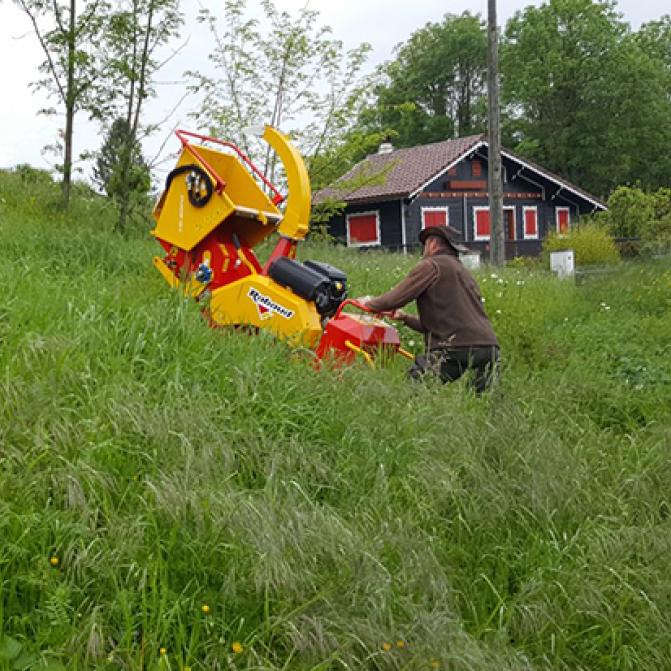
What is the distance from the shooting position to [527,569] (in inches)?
126

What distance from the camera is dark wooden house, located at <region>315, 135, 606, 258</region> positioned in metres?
27.4

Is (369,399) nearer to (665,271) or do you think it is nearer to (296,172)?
(296,172)

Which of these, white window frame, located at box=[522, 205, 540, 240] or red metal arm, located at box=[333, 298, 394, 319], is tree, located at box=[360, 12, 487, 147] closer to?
white window frame, located at box=[522, 205, 540, 240]

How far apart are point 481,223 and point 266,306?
25.5 metres

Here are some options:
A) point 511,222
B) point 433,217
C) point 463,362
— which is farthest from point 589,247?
point 463,362

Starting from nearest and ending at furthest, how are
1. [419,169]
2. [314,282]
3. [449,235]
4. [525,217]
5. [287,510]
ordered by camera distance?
[287,510] → [314,282] → [449,235] → [419,169] → [525,217]

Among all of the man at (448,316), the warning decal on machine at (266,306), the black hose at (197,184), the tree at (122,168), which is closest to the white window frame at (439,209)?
the tree at (122,168)

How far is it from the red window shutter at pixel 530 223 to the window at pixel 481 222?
2183 mm

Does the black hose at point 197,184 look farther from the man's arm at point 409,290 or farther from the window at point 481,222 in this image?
the window at point 481,222

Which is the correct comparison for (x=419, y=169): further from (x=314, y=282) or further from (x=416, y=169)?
(x=314, y=282)

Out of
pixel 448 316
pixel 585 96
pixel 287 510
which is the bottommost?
pixel 287 510

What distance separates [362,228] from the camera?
1135 inches

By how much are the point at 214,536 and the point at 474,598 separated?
1023 millimetres

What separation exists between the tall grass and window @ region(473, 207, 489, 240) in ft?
81.8
